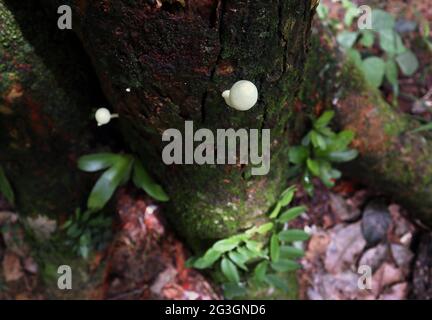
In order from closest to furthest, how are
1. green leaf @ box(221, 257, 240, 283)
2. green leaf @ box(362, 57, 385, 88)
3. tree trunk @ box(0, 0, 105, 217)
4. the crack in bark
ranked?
1. the crack in bark
2. tree trunk @ box(0, 0, 105, 217)
3. green leaf @ box(221, 257, 240, 283)
4. green leaf @ box(362, 57, 385, 88)

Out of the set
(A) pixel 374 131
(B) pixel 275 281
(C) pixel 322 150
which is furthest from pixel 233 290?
(A) pixel 374 131

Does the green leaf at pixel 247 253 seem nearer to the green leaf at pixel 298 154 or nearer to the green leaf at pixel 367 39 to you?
the green leaf at pixel 298 154

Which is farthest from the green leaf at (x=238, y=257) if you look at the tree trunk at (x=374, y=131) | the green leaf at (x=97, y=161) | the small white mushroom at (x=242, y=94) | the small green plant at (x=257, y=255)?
the small white mushroom at (x=242, y=94)

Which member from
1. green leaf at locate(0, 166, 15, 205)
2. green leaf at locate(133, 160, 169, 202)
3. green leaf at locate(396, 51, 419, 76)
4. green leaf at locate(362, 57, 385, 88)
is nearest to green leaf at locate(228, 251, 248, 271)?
green leaf at locate(133, 160, 169, 202)

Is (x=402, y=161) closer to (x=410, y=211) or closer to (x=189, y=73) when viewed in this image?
(x=410, y=211)

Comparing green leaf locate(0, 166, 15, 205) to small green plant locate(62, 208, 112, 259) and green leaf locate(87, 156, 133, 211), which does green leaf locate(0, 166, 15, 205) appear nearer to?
small green plant locate(62, 208, 112, 259)

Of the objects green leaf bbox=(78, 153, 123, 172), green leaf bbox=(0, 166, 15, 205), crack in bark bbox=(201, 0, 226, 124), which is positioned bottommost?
green leaf bbox=(0, 166, 15, 205)
